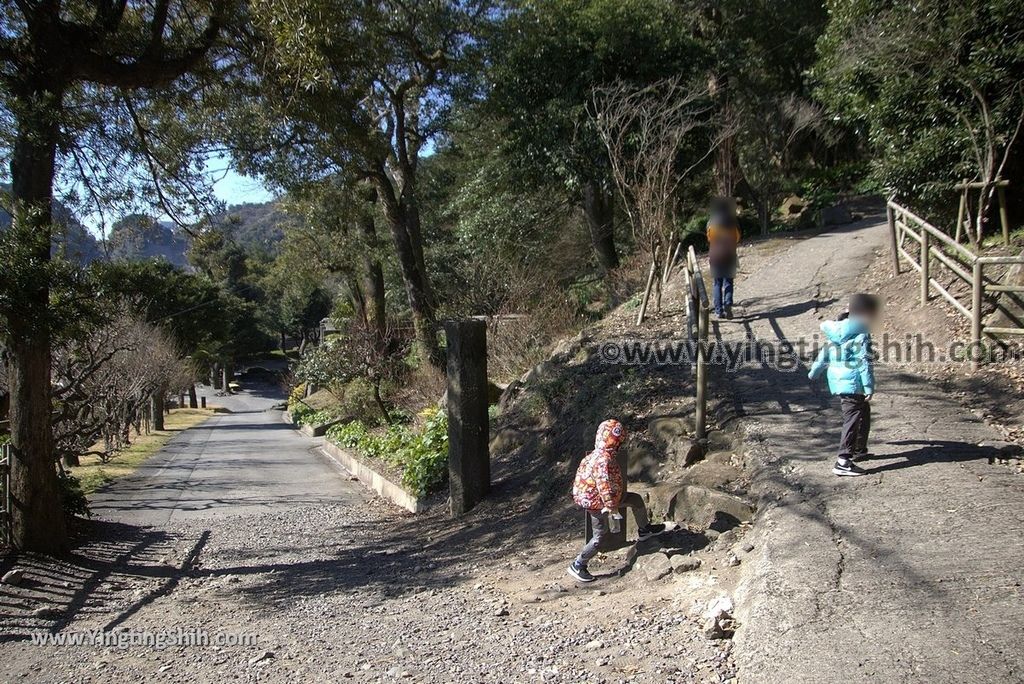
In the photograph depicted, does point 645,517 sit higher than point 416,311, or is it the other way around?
point 416,311

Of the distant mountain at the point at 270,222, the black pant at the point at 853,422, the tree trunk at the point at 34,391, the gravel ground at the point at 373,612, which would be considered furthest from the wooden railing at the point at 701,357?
the distant mountain at the point at 270,222

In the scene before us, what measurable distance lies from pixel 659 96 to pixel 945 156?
6.63m

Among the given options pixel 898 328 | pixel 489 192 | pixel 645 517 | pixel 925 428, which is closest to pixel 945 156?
pixel 898 328

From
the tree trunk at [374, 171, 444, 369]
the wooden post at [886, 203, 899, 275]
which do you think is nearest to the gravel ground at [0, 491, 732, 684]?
the wooden post at [886, 203, 899, 275]

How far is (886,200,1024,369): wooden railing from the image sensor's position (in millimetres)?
7926

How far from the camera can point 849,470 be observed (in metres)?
6.02

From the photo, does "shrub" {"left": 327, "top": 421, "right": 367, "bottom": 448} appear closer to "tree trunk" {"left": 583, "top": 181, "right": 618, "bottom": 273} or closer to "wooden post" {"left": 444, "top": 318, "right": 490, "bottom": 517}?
"tree trunk" {"left": 583, "top": 181, "right": 618, "bottom": 273}

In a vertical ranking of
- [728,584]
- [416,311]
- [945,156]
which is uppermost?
[945,156]

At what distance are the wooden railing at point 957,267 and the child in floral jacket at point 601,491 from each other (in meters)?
4.63

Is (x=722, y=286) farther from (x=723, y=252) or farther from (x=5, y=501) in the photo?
(x=5, y=501)

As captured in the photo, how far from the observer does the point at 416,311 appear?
795 inches

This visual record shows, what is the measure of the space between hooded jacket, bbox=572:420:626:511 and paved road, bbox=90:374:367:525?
29.3 feet

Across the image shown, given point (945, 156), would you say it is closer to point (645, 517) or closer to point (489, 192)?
point (645, 517)

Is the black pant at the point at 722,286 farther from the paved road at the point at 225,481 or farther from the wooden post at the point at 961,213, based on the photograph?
the paved road at the point at 225,481
